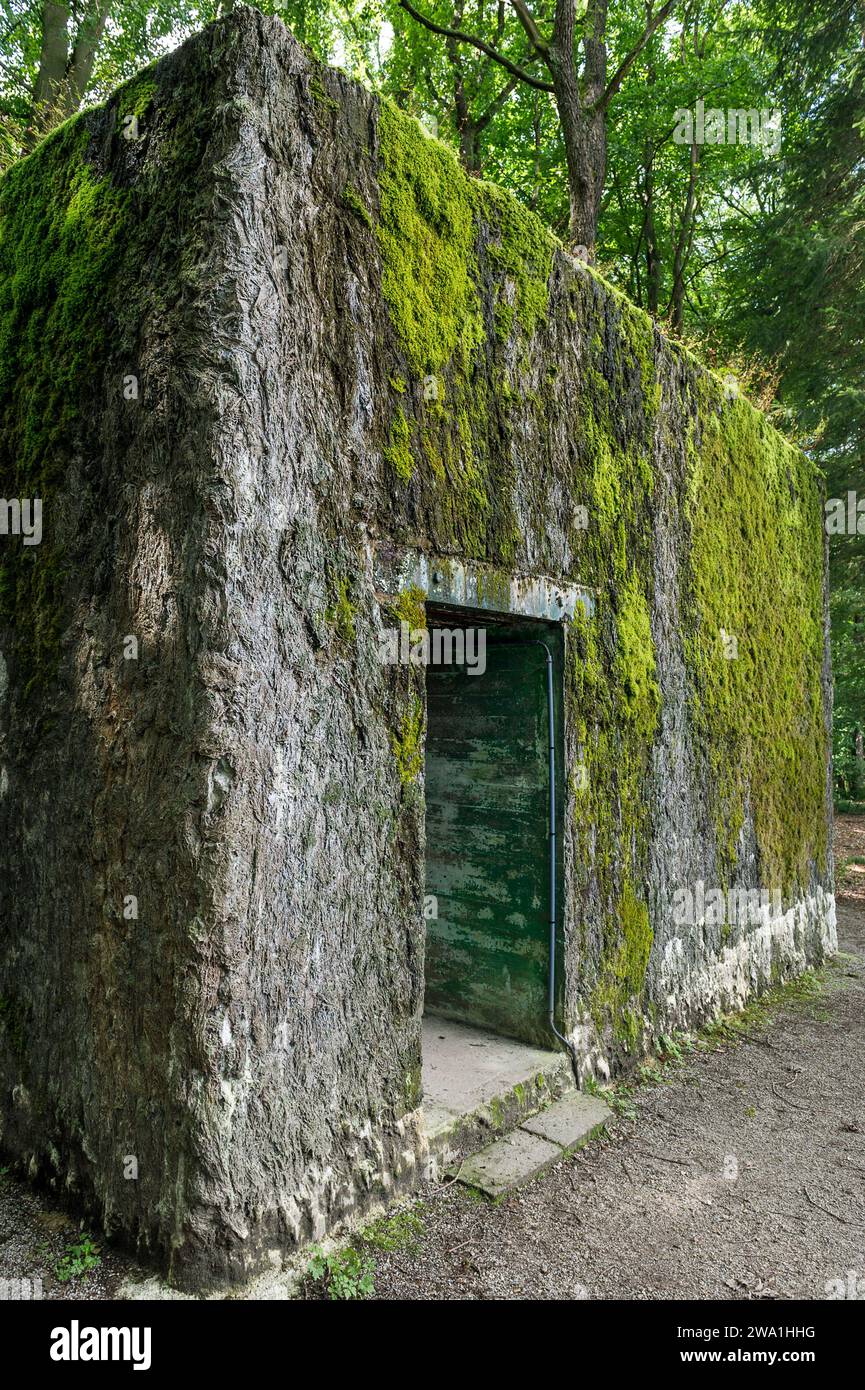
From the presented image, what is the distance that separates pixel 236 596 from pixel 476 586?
127cm

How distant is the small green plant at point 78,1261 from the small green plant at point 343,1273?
0.69m

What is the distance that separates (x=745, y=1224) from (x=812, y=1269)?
33cm

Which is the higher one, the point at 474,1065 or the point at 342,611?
the point at 342,611

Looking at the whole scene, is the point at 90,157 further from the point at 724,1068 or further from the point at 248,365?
the point at 724,1068

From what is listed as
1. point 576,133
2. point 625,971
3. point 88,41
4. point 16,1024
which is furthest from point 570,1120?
point 88,41

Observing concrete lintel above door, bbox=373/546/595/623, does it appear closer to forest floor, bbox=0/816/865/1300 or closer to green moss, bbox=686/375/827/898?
green moss, bbox=686/375/827/898

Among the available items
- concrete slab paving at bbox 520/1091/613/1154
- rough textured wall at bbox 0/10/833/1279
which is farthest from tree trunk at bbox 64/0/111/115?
concrete slab paving at bbox 520/1091/613/1154

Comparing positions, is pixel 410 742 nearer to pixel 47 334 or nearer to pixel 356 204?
pixel 356 204

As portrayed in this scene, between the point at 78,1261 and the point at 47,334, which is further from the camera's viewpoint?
the point at 47,334

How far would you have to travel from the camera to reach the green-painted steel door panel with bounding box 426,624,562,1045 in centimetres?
439

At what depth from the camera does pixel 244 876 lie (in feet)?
8.93

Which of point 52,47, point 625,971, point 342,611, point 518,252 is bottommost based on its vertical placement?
point 625,971

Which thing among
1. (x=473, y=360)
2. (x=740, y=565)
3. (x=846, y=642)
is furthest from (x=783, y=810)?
(x=846, y=642)

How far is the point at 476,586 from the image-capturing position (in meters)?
3.71
